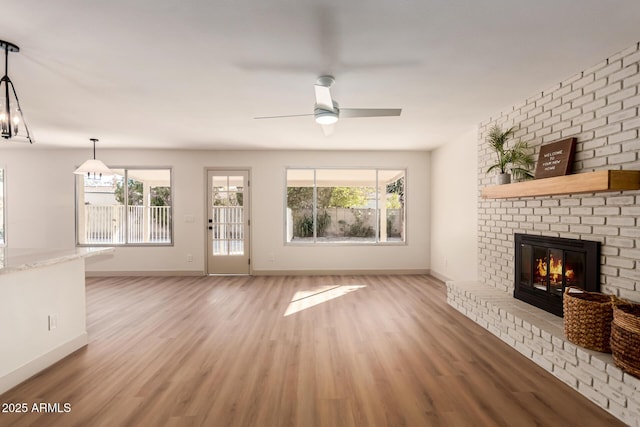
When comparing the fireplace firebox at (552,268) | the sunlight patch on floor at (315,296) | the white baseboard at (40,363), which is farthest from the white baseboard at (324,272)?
the white baseboard at (40,363)

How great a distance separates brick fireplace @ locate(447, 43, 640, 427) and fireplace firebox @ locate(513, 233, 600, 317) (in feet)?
0.20

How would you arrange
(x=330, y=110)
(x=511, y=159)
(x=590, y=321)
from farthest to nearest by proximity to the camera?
(x=511, y=159) < (x=330, y=110) < (x=590, y=321)

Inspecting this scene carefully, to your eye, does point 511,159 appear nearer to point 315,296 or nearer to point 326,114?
point 326,114

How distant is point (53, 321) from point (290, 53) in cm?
297

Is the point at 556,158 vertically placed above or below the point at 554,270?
above

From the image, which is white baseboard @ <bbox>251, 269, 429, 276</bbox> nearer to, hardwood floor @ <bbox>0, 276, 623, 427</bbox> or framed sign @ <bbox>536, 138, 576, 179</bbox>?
hardwood floor @ <bbox>0, 276, 623, 427</bbox>

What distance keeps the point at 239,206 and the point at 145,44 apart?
4.06 meters

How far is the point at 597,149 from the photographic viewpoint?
259 centimetres

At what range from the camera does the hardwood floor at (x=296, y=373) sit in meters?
1.94

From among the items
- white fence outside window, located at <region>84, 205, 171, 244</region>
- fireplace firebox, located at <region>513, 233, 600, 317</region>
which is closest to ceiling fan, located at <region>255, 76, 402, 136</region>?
fireplace firebox, located at <region>513, 233, 600, 317</region>

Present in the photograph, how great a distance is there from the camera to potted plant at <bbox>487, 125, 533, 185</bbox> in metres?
3.35

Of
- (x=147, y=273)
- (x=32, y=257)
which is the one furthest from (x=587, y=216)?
(x=147, y=273)

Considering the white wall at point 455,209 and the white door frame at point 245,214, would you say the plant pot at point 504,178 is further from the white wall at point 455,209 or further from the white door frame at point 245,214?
the white door frame at point 245,214

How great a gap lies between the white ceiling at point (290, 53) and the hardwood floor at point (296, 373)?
2514 mm
